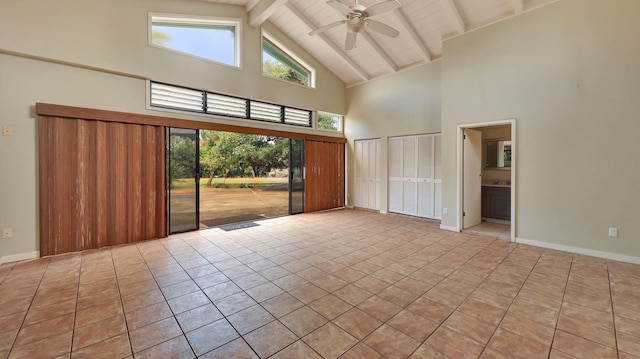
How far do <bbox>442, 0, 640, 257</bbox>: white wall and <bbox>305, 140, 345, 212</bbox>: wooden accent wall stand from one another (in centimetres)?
390

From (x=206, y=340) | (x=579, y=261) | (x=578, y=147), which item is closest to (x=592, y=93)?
(x=578, y=147)

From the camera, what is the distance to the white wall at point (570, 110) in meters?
3.52

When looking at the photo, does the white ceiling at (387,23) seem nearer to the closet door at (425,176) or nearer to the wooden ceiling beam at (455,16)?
the wooden ceiling beam at (455,16)

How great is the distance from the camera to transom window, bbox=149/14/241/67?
15.6 ft

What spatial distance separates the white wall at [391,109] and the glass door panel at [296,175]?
1749mm

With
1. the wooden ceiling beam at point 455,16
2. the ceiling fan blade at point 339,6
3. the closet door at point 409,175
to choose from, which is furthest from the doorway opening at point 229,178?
the wooden ceiling beam at point 455,16

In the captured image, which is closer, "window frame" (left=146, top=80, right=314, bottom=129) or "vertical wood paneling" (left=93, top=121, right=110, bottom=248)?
"vertical wood paneling" (left=93, top=121, right=110, bottom=248)

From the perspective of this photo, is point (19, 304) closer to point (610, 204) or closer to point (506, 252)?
point (506, 252)

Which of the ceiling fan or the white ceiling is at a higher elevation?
the white ceiling

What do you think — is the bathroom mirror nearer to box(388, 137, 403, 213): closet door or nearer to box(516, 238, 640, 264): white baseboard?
box(388, 137, 403, 213): closet door

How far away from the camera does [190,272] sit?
3180mm

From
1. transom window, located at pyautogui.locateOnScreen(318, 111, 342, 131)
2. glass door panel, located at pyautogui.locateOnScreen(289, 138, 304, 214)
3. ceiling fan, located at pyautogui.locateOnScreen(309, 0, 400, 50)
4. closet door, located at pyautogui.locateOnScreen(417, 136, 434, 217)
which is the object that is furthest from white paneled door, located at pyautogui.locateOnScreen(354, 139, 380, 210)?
ceiling fan, located at pyautogui.locateOnScreen(309, 0, 400, 50)

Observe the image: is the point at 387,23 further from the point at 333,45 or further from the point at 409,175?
the point at 409,175

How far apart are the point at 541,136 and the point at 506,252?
6.35ft
